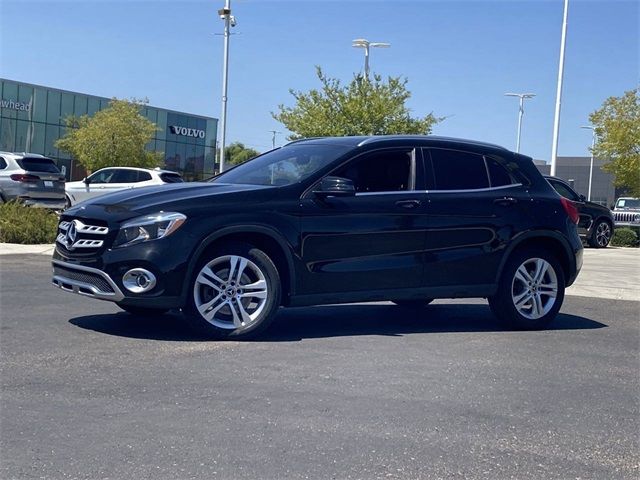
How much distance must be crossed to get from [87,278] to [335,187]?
2.06 m

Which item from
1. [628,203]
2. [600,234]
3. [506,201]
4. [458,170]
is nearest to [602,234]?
[600,234]

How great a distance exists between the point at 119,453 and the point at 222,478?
58cm

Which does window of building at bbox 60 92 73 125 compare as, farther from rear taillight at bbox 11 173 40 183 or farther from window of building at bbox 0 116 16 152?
rear taillight at bbox 11 173 40 183

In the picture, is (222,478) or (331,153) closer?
(222,478)

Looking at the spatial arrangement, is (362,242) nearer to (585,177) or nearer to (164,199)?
(164,199)

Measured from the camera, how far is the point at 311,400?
509 cm

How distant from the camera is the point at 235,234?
22.0 ft

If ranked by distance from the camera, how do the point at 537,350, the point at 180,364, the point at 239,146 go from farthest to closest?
the point at 239,146 < the point at 537,350 < the point at 180,364

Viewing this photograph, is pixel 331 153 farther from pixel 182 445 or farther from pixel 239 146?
pixel 239 146

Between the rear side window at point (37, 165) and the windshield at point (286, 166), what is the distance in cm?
1469

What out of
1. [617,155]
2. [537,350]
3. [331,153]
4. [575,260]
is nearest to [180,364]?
[331,153]

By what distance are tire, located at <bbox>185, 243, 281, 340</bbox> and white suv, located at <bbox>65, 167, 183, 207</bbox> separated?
17.5m

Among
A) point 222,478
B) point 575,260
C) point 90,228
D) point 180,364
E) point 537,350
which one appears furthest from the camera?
point 575,260

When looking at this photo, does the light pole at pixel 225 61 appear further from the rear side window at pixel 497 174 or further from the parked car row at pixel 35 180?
the rear side window at pixel 497 174
